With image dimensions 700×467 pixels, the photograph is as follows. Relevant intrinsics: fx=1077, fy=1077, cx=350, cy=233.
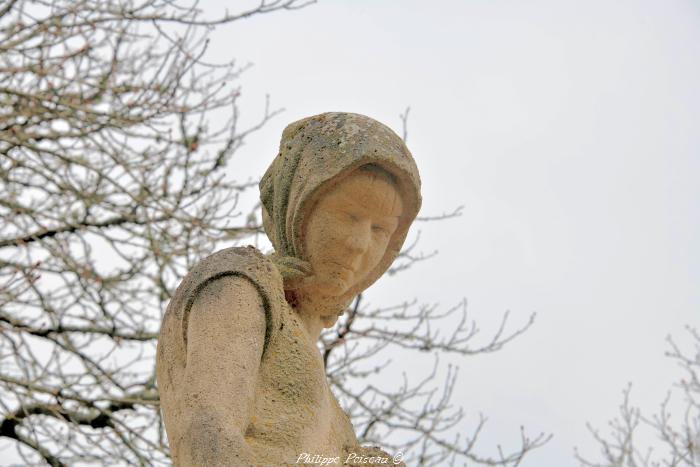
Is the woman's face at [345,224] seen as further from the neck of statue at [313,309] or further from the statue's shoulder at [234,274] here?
the statue's shoulder at [234,274]

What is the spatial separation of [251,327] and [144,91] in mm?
5011

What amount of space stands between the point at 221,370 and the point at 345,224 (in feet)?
2.47

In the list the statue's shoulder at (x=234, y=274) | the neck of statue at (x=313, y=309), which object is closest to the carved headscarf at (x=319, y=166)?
→ the neck of statue at (x=313, y=309)

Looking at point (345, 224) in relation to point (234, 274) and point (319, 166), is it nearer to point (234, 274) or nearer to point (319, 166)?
point (319, 166)

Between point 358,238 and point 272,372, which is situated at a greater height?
point 358,238

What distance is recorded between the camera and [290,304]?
3686 millimetres

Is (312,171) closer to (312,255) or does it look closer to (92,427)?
(312,255)

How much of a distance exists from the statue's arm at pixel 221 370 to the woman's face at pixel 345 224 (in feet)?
1.25

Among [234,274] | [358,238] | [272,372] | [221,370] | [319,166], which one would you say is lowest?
[221,370]

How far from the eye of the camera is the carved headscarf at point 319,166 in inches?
139

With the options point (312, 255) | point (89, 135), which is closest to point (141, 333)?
point (89, 135)

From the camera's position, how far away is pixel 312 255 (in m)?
3.65

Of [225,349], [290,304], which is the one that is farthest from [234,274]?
[290,304]

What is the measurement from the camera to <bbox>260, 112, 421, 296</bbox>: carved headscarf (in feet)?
11.6
